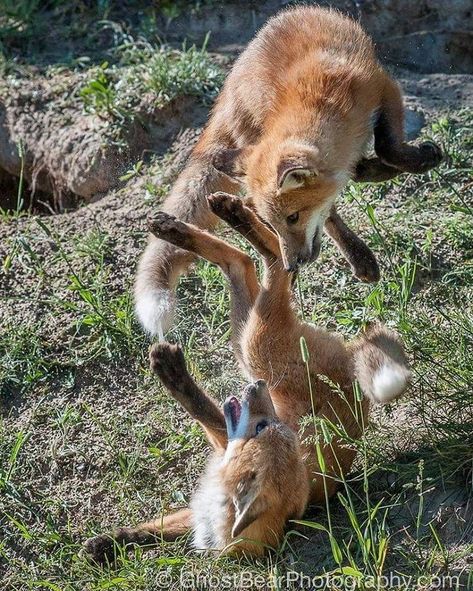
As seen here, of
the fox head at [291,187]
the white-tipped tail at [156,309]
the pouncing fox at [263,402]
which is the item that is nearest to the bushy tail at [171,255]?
the white-tipped tail at [156,309]

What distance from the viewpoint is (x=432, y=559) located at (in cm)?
443

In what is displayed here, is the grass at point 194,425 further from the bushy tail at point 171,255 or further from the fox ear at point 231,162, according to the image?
the fox ear at point 231,162

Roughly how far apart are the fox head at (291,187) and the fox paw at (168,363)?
82 centimetres

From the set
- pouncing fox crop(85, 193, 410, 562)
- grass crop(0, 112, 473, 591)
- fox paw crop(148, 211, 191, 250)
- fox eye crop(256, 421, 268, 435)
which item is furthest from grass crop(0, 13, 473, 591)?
fox paw crop(148, 211, 191, 250)

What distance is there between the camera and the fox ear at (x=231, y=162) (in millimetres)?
6027

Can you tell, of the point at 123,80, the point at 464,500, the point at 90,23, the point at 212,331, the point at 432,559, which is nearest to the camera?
the point at 432,559

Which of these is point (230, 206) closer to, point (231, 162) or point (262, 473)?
point (231, 162)

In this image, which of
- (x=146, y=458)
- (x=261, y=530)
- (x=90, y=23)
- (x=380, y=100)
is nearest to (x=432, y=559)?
(x=261, y=530)

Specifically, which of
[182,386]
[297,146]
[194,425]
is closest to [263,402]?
[182,386]

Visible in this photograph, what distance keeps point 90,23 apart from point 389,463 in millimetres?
5412

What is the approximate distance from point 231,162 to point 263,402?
1.70 m

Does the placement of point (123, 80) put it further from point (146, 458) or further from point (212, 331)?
point (146, 458)

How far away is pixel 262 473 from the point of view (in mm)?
4840

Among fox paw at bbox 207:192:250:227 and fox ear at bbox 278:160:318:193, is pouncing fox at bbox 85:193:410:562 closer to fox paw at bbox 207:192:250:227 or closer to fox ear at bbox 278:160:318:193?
fox paw at bbox 207:192:250:227
